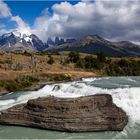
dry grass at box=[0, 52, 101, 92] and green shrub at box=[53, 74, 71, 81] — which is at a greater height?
dry grass at box=[0, 52, 101, 92]

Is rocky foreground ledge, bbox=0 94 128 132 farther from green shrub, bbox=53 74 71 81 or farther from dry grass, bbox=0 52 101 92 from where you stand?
green shrub, bbox=53 74 71 81

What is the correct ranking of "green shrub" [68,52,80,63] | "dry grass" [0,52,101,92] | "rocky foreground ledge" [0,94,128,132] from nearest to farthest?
"rocky foreground ledge" [0,94,128,132], "dry grass" [0,52,101,92], "green shrub" [68,52,80,63]

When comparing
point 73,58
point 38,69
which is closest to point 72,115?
point 38,69

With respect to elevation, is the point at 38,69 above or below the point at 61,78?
above

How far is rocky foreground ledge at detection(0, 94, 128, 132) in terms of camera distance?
34.9 meters

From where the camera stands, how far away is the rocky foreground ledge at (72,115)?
Result: 34.9 metres

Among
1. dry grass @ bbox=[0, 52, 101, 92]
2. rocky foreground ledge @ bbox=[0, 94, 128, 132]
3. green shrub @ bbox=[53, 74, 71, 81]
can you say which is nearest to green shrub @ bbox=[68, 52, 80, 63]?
dry grass @ bbox=[0, 52, 101, 92]

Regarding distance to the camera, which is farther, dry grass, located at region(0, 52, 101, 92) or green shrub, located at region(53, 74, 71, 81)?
green shrub, located at region(53, 74, 71, 81)

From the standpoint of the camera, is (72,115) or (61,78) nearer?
(72,115)

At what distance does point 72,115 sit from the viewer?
3534cm

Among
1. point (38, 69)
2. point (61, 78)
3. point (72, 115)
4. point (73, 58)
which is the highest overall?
point (73, 58)

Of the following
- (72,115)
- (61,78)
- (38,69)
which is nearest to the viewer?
(72,115)

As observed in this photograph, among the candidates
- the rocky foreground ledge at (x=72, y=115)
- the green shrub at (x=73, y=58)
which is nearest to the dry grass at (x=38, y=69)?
the green shrub at (x=73, y=58)

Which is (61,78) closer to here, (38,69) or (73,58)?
(38,69)
